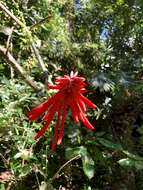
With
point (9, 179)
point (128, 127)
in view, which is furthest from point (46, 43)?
point (9, 179)

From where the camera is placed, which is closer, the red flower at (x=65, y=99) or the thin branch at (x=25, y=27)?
the red flower at (x=65, y=99)

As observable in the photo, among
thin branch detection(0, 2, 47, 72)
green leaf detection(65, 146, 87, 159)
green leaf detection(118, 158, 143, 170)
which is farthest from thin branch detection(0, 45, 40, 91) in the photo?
green leaf detection(118, 158, 143, 170)

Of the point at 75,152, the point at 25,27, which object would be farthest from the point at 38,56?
the point at 75,152

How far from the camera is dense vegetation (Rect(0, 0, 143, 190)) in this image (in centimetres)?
220

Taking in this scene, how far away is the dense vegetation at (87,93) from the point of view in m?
2.20

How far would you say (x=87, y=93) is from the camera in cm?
264

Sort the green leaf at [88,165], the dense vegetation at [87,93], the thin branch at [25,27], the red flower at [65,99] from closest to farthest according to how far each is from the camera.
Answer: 1. the red flower at [65,99]
2. the green leaf at [88,165]
3. the dense vegetation at [87,93]
4. the thin branch at [25,27]

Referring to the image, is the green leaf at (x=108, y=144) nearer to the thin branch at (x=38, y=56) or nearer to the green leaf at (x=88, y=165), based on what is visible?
the green leaf at (x=88, y=165)

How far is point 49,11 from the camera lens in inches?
127

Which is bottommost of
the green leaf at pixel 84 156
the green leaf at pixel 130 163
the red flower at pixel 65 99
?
the green leaf at pixel 130 163

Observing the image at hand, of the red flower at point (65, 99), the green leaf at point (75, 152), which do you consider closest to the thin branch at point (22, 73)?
the green leaf at point (75, 152)

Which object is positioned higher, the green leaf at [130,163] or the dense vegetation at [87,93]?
the dense vegetation at [87,93]

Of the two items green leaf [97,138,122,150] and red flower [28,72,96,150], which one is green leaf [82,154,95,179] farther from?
red flower [28,72,96,150]

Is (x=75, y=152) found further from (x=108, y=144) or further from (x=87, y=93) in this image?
(x=87, y=93)
